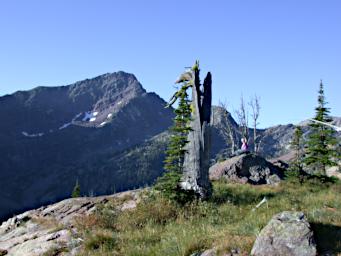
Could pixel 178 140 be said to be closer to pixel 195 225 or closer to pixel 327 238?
pixel 195 225

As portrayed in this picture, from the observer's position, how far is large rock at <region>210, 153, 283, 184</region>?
26.3 m

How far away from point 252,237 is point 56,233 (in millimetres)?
6933

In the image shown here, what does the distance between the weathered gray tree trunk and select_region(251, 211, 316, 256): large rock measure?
331 inches

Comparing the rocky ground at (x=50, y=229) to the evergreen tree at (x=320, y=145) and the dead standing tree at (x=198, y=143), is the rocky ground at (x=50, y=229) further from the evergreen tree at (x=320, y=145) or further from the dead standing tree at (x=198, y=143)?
the evergreen tree at (x=320, y=145)

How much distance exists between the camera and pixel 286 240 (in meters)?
7.81

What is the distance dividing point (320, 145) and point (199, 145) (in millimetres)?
13838

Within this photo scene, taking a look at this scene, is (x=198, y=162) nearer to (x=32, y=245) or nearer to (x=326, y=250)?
(x=32, y=245)

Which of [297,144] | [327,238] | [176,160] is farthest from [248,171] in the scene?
[327,238]

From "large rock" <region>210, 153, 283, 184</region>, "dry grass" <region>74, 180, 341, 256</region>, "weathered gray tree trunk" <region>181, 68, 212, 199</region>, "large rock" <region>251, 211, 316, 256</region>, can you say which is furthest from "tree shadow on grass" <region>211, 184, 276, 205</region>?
"large rock" <region>251, 211, 316, 256</region>

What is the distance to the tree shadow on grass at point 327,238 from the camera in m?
7.65

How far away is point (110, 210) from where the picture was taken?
1480cm

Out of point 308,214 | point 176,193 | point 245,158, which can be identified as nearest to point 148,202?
point 176,193

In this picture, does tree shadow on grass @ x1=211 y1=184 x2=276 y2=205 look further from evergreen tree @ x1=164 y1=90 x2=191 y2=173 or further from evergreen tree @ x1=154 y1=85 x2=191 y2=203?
evergreen tree @ x1=164 y1=90 x2=191 y2=173

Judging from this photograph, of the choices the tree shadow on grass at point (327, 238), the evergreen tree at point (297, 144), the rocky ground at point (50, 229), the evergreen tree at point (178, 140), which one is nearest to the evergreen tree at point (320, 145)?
the evergreen tree at point (297, 144)
